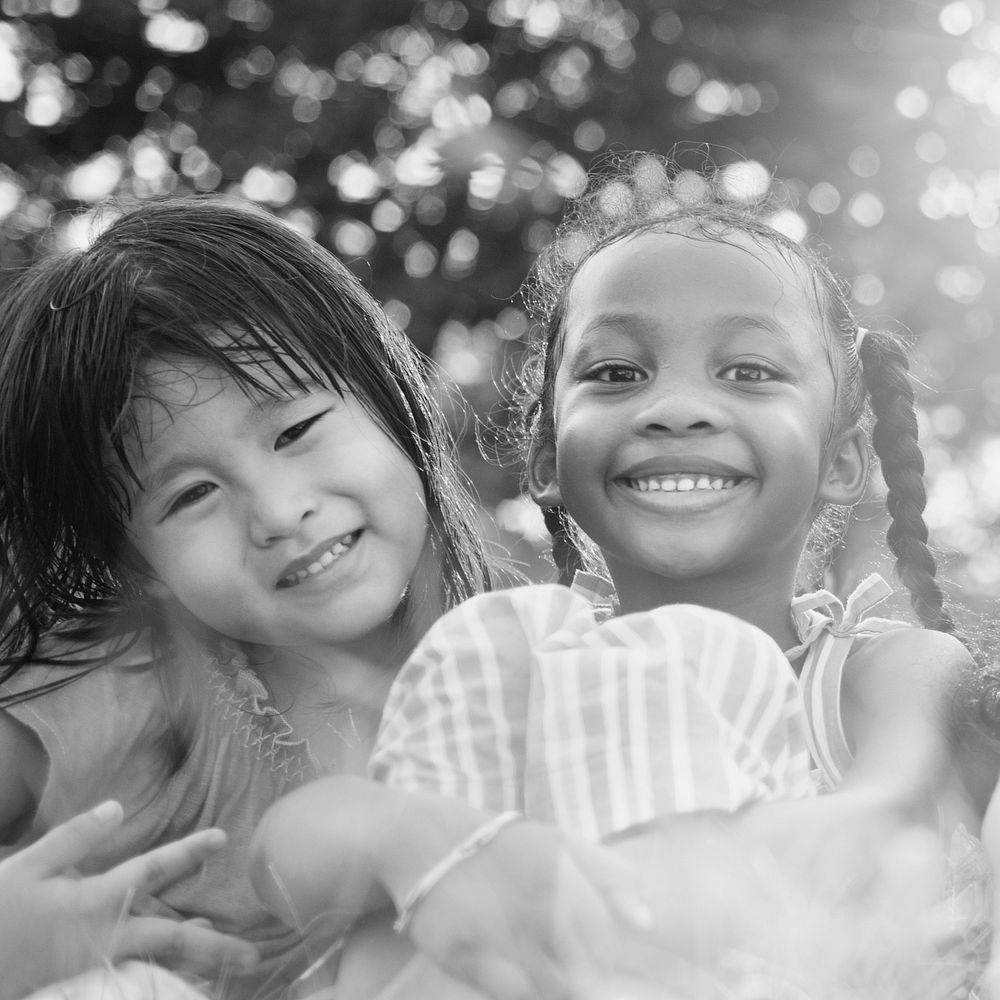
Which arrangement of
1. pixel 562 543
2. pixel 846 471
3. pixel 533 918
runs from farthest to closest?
pixel 562 543 < pixel 846 471 < pixel 533 918

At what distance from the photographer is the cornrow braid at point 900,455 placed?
247cm

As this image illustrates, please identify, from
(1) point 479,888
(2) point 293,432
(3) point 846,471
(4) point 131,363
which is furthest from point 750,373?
(1) point 479,888

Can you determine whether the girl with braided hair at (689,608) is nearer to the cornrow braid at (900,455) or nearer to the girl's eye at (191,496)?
the cornrow braid at (900,455)

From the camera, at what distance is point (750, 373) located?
7.13ft

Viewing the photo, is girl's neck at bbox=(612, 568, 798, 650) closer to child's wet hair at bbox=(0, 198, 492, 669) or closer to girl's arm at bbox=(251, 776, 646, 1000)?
child's wet hair at bbox=(0, 198, 492, 669)

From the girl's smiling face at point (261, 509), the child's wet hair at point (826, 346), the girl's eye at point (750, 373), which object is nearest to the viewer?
the girl's smiling face at point (261, 509)

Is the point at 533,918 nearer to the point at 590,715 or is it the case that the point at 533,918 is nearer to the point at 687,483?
the point at 590,715

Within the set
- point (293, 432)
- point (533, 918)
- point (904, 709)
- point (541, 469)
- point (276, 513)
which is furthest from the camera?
point (541, 469)

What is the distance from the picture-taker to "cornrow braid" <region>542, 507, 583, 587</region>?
9.52 ft

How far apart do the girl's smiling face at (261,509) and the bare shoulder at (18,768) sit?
1.08 ft

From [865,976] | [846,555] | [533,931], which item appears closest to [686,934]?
[533,931]

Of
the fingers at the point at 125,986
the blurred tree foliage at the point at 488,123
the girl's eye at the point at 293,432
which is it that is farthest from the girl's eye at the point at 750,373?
the blurred tree foliage at the point at 488,123

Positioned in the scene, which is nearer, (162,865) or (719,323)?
(162,865)

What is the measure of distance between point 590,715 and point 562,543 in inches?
61.0
